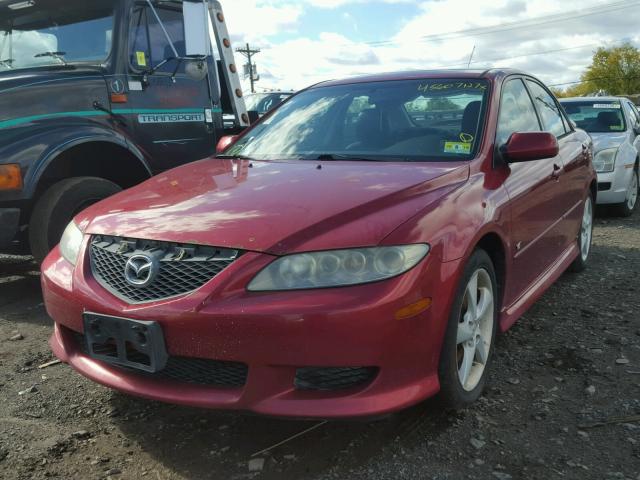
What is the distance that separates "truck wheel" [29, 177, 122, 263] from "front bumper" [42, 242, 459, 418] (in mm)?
2372

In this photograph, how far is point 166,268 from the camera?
239 centimetres

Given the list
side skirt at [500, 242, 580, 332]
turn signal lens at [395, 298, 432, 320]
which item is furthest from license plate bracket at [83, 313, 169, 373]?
side skirt at [500, 242, 580, 332]

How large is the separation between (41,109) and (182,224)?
8.41ft

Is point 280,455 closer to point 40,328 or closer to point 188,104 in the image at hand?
point 40,328

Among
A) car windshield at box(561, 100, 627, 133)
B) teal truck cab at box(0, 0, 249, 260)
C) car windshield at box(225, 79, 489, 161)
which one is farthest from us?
car windshield at box(561, 100, 627, 133)

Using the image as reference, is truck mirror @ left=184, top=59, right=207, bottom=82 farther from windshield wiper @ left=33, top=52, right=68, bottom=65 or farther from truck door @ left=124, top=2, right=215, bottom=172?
windshield wiper @ left=33, top=52, right=68, bottom=65

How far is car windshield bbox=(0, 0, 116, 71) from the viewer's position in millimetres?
4957

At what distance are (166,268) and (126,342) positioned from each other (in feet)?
1.05

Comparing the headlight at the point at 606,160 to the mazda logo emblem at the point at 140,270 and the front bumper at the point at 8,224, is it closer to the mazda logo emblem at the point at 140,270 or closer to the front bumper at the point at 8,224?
the front bumper at the point at 8,224

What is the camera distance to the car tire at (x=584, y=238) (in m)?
4.96

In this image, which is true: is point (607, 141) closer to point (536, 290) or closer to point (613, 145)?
point (613, 145)

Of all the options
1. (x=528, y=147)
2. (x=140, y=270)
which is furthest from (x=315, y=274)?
(x=528, y=147)

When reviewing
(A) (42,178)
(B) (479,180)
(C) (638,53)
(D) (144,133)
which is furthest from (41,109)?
(C) (638,53)

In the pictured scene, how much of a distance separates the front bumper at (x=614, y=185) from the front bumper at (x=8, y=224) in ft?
20.9
